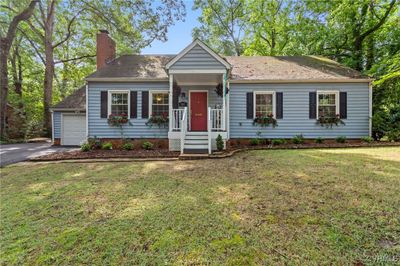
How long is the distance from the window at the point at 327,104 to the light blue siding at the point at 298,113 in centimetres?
34

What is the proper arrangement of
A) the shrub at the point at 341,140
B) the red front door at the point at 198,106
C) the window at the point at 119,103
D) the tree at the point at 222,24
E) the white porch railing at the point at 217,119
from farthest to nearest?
the tree at the point at 222,24
the red front door at the point at 198,106
the window at the point at 119,103
the shrub at the point at 341,140
the white porch railing at the point at 217,119

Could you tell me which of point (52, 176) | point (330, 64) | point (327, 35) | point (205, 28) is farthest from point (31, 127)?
point (327, 35)

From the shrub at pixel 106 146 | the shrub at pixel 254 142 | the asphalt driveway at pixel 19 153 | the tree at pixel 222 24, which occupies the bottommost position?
the asphalt driveway at pixel 19 153

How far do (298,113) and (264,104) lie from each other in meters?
1.68

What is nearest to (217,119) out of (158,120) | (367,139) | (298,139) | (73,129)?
(158,120)

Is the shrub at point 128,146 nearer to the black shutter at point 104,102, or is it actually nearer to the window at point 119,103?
the window at point 119,103

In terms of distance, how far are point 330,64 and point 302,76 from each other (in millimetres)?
2829

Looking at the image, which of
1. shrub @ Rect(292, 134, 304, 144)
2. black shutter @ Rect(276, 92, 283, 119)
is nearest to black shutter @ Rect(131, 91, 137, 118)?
black shutter @ Rect(276, 92, 283, 119)

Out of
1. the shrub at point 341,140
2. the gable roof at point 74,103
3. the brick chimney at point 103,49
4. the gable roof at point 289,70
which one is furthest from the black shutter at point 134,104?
the shrub at point 341,140

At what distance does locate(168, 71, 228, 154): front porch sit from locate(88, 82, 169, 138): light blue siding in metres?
1.02

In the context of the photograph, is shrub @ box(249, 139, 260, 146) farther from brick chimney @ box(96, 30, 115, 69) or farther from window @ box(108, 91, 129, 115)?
brick chimney @ box(96, 30, 115, 69)

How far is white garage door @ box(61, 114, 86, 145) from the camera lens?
13.2 meters

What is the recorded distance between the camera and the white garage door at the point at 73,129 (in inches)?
519

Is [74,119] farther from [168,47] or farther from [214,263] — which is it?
[214,263]
